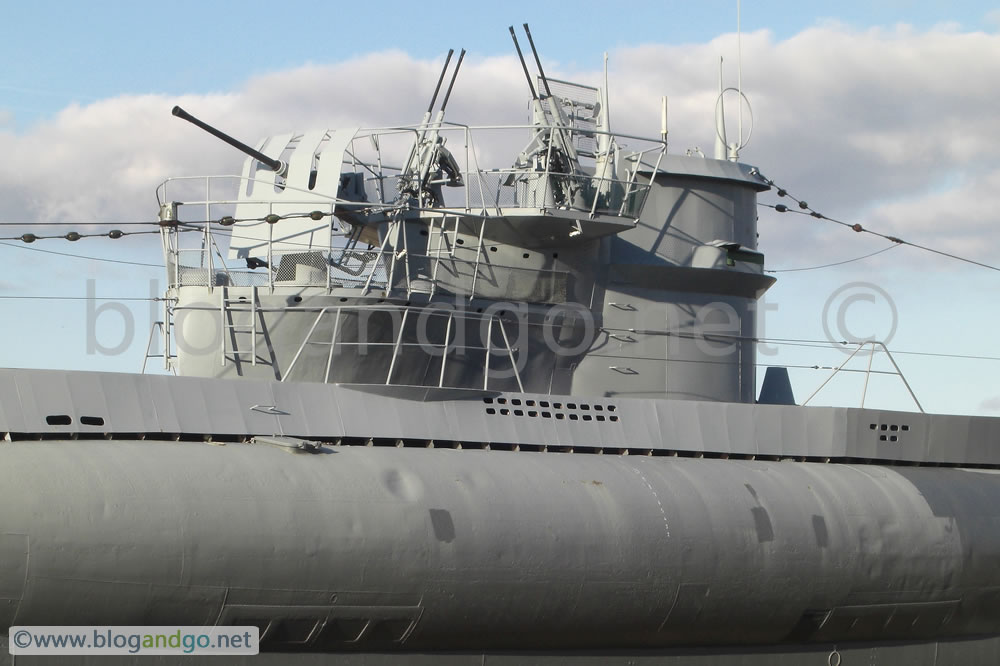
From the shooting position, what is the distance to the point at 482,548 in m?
12.8

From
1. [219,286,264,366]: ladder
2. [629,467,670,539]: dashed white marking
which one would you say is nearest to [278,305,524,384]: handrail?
[219,286,264,366]: ladder

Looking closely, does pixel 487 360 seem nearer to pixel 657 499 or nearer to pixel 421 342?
pixel 421 342

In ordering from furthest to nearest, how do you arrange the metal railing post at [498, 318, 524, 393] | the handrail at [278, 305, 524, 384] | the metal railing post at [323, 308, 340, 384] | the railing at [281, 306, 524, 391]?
the metal railing post at [498, 318, 524, 393] → the railing at [281, 306, 524, 391] → the handrail at [278, 305, 524, 384] → the metal railing post at [323, 308, 340, 384]

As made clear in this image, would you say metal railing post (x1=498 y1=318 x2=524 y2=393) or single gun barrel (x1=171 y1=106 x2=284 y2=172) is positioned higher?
single gun barrel (x1=171 y1=106 x2=284 y2=172)

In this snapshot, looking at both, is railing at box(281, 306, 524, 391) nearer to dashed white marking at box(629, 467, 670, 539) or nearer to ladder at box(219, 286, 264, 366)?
ladder at box(219, 286, 264, 366)

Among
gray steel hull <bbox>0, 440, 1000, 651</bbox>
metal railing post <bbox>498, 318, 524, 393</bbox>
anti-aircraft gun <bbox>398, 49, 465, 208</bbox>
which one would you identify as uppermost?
anti-aircraft gun <bbox>398, 49, 465, 208</bbox>

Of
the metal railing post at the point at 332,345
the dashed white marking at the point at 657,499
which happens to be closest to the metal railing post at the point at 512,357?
the dashed white marking at the point at 657,499

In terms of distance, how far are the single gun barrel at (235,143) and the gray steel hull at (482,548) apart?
4.25 m

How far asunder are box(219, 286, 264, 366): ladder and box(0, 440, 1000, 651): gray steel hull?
2.33 meters

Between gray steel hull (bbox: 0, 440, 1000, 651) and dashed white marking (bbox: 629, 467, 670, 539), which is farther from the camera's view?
dashed white marking (bbox: 629, 467, 670, 539)

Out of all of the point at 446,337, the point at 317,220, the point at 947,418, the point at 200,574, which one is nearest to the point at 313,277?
the point at 317,220

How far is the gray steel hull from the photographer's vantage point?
36.9 feet

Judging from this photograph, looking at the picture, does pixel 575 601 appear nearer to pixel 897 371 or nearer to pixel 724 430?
pixel 724 430

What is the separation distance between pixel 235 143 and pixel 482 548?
613cm
